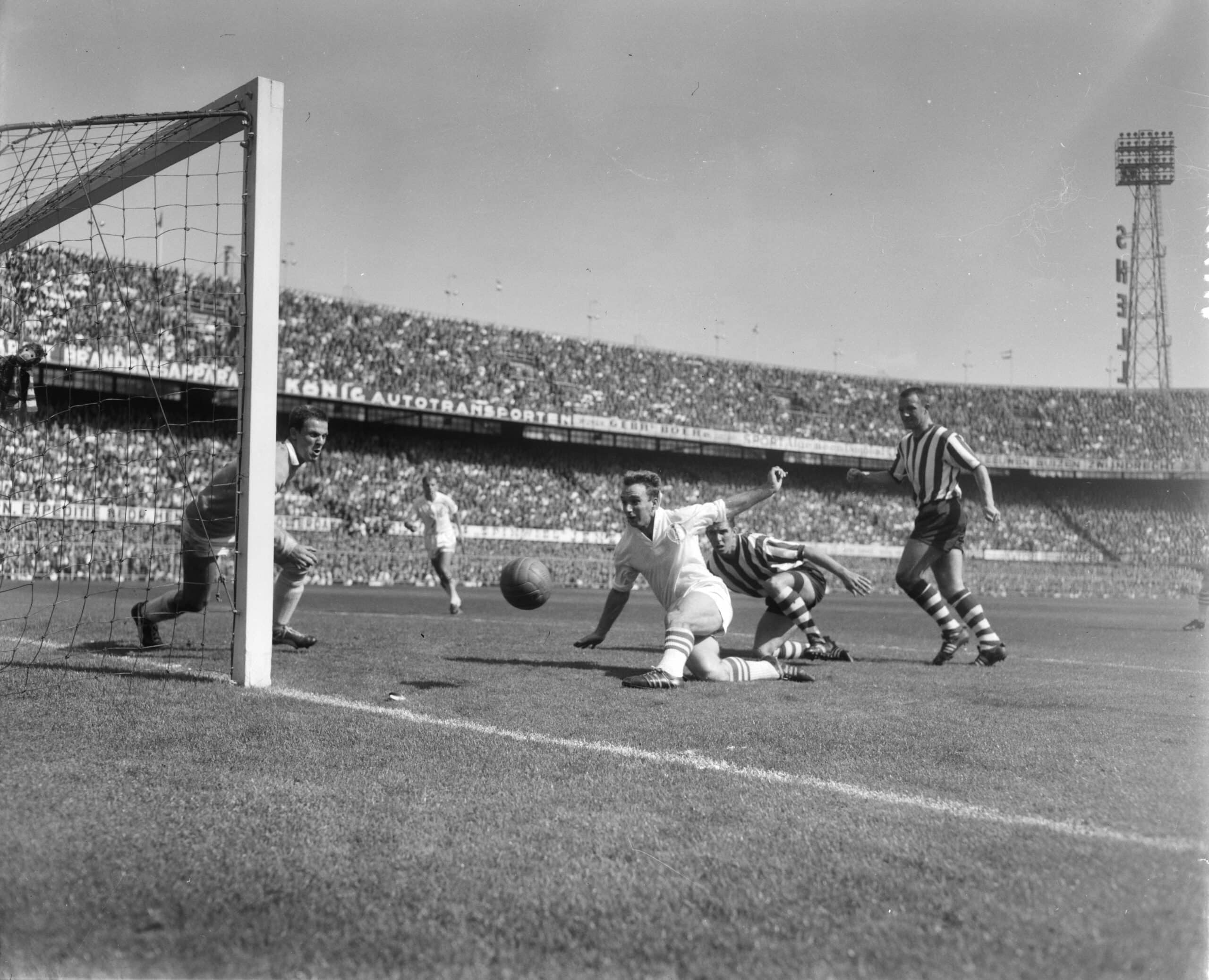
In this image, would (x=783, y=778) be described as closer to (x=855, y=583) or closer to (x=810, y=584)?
(x=855, y=583)

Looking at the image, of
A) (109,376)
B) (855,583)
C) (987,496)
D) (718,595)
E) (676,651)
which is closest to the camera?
(676,651)

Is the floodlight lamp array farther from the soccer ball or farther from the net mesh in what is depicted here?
the soccer ball

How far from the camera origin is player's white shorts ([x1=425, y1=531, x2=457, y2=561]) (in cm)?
1488

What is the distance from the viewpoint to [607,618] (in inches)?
269

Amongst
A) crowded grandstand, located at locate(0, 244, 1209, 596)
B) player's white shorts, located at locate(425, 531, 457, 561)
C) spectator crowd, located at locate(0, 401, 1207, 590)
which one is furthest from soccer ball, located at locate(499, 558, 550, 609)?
crowded grandstand, located at locate(0, 244, 1209, 596)

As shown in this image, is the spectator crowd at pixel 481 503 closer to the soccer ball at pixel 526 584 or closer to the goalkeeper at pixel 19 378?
the goalkeeper at pixel 19 378

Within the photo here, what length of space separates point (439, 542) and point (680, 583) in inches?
349

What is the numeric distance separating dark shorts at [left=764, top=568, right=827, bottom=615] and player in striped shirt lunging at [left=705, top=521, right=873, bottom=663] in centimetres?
1

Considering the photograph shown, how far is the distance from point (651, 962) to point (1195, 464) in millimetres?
46804

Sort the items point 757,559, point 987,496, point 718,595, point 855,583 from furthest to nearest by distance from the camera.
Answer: point 987,496 < point 757,559 < point 855,583 < point 718,595

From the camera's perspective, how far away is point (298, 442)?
703 cm

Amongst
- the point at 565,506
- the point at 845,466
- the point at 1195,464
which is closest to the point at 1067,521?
the point at 1195,464

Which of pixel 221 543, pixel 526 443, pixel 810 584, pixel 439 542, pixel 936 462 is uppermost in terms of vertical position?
pixel 526 443

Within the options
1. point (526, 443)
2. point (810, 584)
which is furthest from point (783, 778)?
point (526, 443)
